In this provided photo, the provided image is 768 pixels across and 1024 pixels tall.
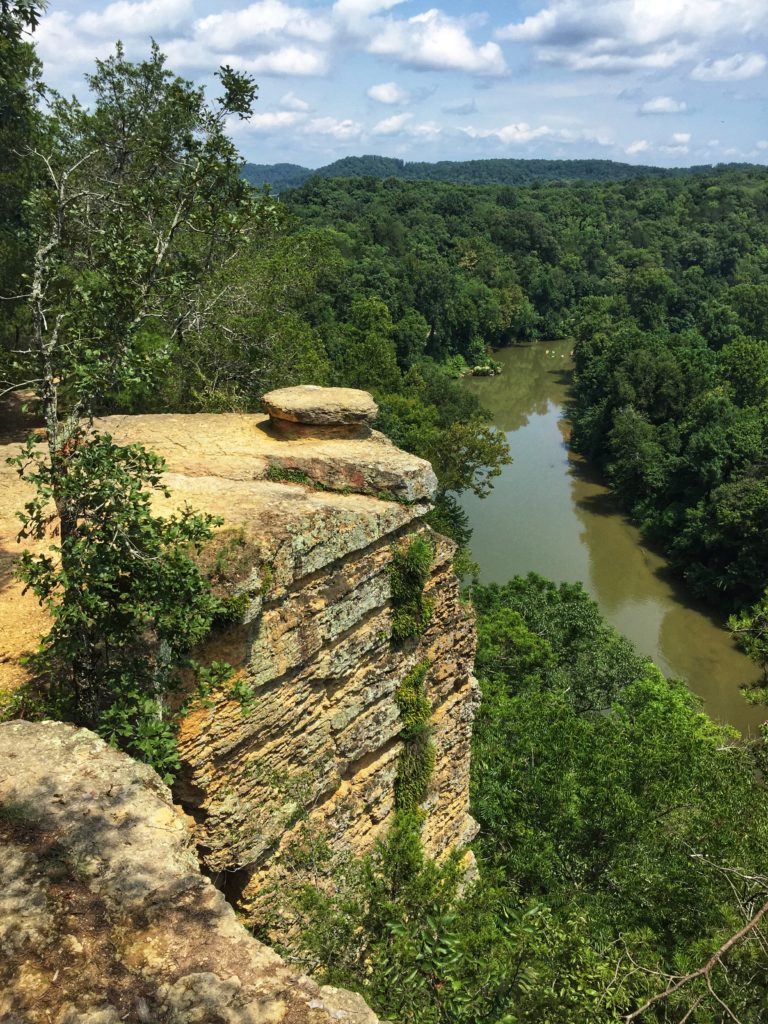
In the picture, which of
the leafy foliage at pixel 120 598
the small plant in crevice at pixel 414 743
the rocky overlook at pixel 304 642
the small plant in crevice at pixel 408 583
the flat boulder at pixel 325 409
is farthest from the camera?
the flat boulder at pixel 325 409

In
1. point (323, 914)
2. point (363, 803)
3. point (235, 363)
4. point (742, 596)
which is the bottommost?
point (742, 596)

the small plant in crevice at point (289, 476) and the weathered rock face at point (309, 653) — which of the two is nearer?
the weathered rock face at point (309, 653)

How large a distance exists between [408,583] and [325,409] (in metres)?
3.10

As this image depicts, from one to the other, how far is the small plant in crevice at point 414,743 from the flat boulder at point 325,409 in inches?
152

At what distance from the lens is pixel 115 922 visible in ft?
15.0

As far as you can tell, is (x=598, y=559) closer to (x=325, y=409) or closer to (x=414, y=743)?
(x=414, y=743)

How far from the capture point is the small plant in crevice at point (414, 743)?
9.64 meters

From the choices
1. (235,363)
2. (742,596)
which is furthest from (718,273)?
(235,363)

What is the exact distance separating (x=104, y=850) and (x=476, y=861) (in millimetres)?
8724

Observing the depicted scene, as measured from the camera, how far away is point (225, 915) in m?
4.78

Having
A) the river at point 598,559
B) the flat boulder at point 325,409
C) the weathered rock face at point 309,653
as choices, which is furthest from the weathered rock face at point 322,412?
the river at point 598,559

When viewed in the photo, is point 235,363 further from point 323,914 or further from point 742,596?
point 742,596

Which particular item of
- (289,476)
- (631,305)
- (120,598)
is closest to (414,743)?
(289,476)

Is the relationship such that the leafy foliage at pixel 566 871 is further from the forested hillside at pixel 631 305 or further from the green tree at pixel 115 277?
the forested hillside at pixel 631 305
